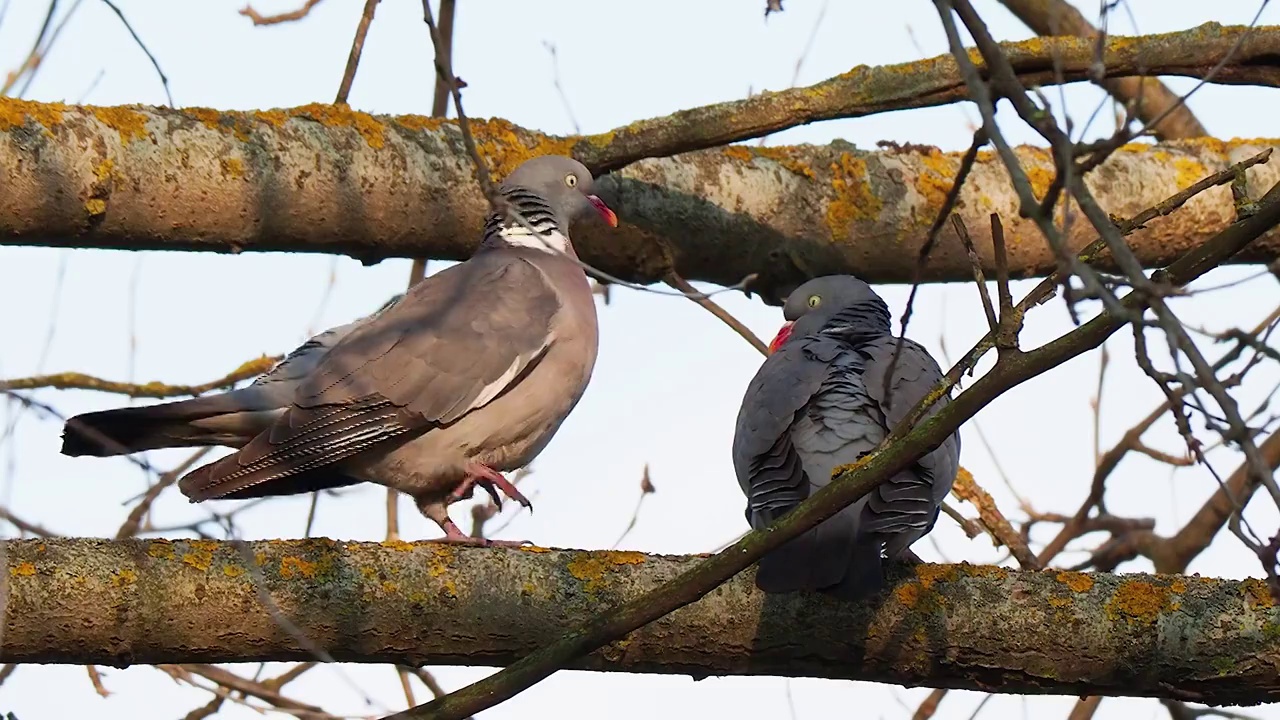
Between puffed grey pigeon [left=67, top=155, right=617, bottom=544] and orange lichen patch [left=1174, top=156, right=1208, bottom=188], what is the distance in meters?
2.22

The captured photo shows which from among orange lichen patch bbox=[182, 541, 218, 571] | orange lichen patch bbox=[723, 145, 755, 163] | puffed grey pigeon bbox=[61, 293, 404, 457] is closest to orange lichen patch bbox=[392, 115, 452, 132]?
puffed grey pigeon bbox=[61, 293, 404, 457]

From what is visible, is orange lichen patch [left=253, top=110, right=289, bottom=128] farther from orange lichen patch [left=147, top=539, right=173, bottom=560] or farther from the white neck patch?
orange lichen patch [left=147, top=539, right=173, bottom=560]

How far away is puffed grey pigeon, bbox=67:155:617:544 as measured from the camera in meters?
4.32

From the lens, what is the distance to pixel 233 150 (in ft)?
14.7

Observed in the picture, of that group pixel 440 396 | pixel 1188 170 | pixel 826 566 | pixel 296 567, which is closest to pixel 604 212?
pixel 440 396

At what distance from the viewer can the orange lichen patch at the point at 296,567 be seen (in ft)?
10.7

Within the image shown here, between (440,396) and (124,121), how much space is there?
1.13m

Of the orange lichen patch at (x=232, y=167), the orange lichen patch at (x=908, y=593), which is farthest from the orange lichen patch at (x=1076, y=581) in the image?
the orange lichen patch at (x=232, y=167)

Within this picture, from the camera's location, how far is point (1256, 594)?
3.47m

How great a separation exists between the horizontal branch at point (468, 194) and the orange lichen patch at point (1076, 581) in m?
1.72

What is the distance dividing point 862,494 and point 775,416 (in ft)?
4.30

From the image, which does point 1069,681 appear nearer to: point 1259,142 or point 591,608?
point 591,608

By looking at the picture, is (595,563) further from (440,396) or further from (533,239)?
(533,239)

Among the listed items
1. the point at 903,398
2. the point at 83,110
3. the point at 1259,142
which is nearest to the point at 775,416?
the point at 903,398
